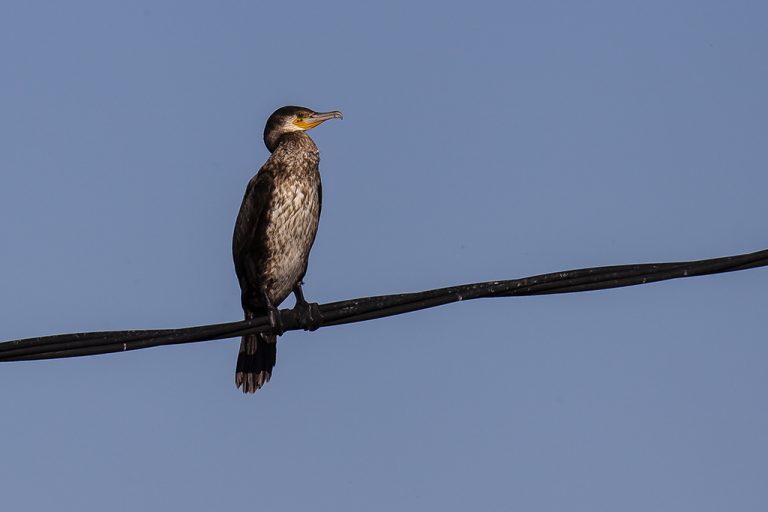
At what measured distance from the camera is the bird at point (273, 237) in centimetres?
943

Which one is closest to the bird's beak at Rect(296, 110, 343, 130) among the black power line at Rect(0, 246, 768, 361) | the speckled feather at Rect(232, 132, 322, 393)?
the speckled feather at Rect(232, 132, 322, 393)

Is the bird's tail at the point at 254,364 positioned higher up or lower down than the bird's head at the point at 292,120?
lower down

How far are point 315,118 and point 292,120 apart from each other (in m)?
0.18

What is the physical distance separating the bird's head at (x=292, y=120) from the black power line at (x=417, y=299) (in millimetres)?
4629

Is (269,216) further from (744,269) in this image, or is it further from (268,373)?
(744,269)

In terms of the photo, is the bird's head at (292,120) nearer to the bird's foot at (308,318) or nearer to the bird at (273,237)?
the bird at (273,237)

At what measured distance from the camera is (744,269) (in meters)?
5.44

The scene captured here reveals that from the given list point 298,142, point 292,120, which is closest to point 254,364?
point 298,142

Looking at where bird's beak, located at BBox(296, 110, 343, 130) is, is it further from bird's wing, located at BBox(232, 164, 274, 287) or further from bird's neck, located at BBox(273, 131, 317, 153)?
bird's wing, located at BBox(232, 164, 274, 287)

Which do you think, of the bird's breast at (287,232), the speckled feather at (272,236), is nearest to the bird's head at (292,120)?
the speckled feather at (272,236)

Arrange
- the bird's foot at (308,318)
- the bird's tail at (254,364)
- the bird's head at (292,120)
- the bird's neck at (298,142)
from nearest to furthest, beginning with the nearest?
the bird's foot at (308,318), the bird's tail at (254,364), the bird's neck at (298,142), the bird's head at (292,120)

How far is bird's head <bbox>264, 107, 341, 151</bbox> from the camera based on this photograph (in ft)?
33.8

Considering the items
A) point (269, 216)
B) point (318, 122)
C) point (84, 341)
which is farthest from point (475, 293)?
point (318, 122)

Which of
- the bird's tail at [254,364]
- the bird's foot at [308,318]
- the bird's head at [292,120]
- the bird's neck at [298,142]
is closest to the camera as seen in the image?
the bird's foot at [308,318]
